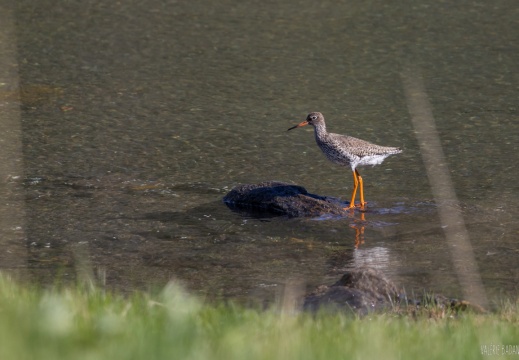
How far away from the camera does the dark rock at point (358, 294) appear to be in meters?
8.31

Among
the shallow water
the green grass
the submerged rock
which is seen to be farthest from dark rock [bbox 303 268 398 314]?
the green grass

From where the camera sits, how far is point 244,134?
1577 cm

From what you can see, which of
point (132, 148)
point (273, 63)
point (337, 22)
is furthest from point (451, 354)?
point (337, 22)

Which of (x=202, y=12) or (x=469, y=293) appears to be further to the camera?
(x=202, y=12)

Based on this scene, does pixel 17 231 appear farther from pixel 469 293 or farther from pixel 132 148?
pixel 469 293

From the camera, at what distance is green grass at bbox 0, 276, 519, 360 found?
189 inches

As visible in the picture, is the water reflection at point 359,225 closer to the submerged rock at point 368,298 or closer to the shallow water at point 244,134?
the shallow water at point 244,134

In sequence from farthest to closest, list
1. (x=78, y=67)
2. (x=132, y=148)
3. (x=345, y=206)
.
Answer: (x=78, y=67) → (x=132, y=148) → (x=345, y=206)

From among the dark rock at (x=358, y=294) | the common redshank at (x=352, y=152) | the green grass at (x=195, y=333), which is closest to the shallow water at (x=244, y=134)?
the common redshank at (x=352, y=152)

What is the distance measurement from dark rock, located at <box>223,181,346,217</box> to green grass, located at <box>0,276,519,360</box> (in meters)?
5.44

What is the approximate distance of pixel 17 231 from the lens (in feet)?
37.6

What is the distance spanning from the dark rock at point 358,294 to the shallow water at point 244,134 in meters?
0.88

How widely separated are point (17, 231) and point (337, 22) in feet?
42.2

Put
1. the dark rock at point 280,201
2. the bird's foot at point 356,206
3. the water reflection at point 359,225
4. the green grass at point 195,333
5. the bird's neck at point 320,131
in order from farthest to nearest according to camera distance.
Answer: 1. the bird's neck at point 320,131
2. the bird's foot at point 356,206
3. the dark rock at point 280,201
4. the water reflection at point 359,225
5. the green grass at point 195,333
